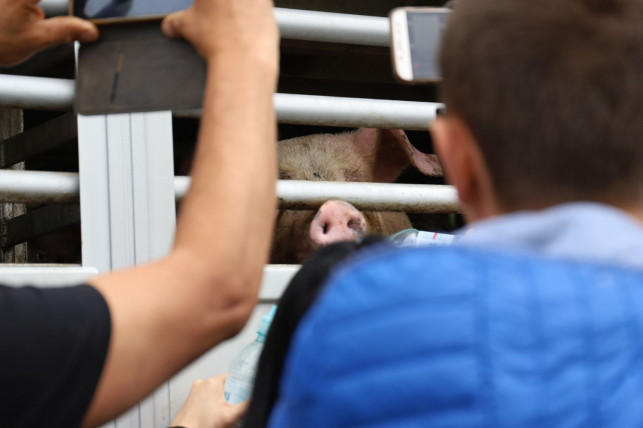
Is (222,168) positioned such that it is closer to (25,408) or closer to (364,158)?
(25,408)

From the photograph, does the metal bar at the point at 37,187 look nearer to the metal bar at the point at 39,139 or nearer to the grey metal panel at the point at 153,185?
the grey metal panel at the point at 153,185

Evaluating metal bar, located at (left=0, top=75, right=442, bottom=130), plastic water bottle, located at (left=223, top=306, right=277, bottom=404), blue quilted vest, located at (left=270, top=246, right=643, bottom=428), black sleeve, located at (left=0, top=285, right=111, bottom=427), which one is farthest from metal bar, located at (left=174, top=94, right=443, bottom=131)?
blue quilted vest, located at (left=270, top=246, right=643, bottom=428)

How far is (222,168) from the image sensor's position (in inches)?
36.0

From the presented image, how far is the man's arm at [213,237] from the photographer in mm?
882

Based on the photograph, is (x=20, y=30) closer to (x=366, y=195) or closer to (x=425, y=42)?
(x=425, y=42)

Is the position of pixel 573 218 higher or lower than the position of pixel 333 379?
higher

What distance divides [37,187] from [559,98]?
53.9 inches

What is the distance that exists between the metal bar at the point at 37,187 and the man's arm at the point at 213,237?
3.22ft

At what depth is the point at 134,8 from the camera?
102 centimetres

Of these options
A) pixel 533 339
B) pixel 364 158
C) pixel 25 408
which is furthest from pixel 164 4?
pixel 364 158

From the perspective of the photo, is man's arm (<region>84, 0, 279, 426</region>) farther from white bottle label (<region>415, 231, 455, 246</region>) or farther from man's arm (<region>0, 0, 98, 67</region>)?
white bottle label (<region>415, 231, 455, 246</region>)

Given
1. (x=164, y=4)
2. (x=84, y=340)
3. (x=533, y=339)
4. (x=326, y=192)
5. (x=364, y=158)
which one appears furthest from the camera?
(x=364, y=158)

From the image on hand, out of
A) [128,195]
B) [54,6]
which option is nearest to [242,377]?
[128,195]

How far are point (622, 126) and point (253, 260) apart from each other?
40 cm
